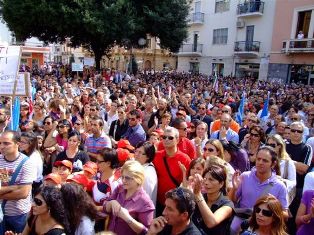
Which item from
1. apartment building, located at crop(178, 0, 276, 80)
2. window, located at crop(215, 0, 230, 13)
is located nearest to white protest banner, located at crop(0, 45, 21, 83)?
apartment building, located at crop(178, 0, 276, 80)

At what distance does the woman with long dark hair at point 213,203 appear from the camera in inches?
103

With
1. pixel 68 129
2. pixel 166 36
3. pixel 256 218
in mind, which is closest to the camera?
pixel 256 218

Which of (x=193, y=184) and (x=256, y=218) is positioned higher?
(x=193, y=184)

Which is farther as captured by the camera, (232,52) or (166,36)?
(232,52)

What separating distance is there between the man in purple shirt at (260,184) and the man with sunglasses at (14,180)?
1.92 metres

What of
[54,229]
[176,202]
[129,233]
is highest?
[176,202]

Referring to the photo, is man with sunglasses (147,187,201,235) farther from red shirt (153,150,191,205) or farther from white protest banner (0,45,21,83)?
white protest banner (0,45,21,83)

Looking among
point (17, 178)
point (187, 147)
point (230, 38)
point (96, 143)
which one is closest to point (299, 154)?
point (187, 147)

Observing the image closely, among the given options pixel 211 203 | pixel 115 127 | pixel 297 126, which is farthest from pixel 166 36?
pixel 211 203

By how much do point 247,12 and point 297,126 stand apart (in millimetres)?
24498

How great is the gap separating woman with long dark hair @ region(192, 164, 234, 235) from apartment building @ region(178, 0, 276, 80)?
24616 millimetres

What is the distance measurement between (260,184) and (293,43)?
23041 millimetres

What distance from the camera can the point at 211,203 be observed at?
2.87m

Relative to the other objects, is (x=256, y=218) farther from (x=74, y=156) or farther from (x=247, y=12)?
(x=247, y=12)
